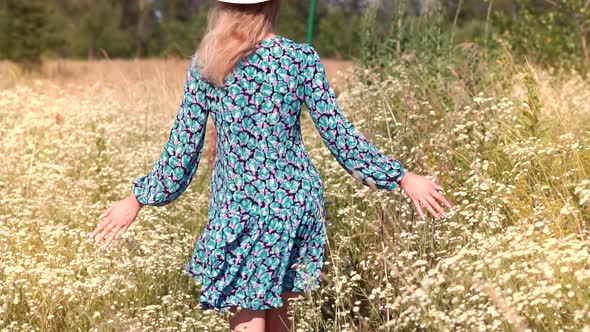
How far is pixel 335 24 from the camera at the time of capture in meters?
18.2

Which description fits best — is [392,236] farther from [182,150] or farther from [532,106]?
[182,150]

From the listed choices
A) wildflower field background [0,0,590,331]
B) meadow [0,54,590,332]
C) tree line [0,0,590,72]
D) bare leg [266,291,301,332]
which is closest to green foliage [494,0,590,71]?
tree line [0,0,590,72]

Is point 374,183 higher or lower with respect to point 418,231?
higher

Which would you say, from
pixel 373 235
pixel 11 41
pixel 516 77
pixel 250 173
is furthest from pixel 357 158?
pixel 11 41

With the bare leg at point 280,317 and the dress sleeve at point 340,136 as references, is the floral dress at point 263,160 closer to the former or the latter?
the dress sleeve at point 340,136

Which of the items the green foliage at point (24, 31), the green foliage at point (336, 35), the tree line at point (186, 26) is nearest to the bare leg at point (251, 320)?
the tree line at point (186, 26)

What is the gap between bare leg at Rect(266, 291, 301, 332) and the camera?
352 centimetres

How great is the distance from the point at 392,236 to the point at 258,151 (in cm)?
101

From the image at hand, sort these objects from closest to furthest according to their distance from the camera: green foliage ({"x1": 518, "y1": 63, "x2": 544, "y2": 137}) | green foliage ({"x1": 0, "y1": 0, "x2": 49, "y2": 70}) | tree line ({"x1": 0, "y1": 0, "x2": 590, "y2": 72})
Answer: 1. green foliage ({"x1": 518, "y1": 63, "x2": 544, "y2": 137})
2. tree line ({"x1": 0, "y1": 0, "x2": 590, "y2": 72})
3. green foliage ({"x1": 0, "y1": 0, "x2": 49, "y2": 70})

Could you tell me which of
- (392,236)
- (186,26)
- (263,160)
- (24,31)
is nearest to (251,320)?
(263,160)

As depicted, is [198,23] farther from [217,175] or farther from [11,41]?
[217,175]

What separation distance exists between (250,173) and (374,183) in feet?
1.44

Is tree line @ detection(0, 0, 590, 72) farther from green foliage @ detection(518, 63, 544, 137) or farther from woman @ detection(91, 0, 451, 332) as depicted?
woman @ detection(91, 0, 451, 332)

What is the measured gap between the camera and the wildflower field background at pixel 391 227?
3.08 metres
